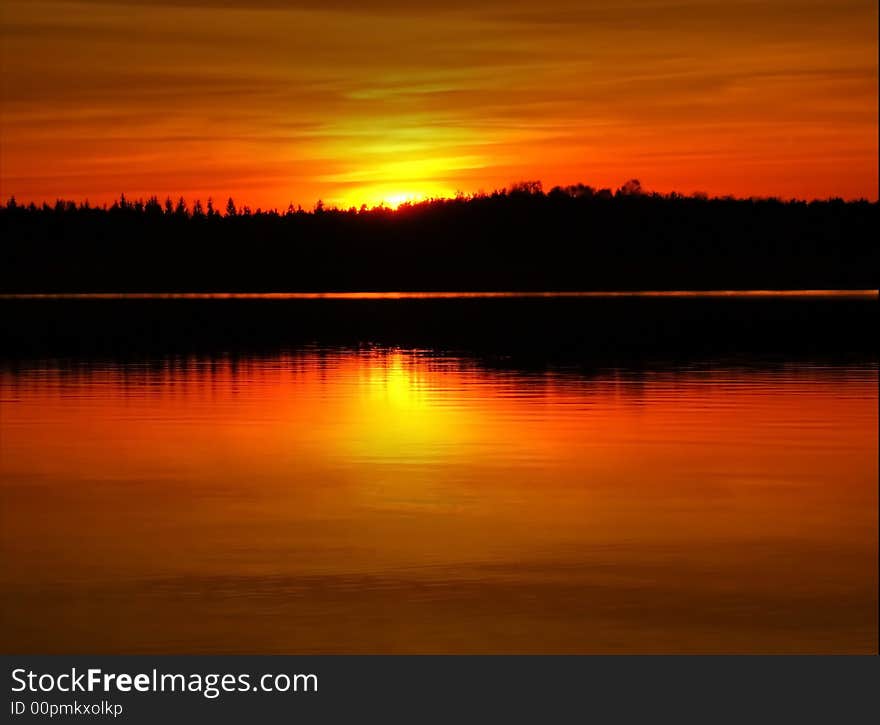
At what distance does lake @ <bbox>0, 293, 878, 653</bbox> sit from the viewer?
13.6 metres

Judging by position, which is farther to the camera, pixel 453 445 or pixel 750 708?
pixel 453 445

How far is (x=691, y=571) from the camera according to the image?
1542 cm

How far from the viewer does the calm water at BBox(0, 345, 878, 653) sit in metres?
13.6

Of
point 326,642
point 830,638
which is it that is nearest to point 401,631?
point 326,642

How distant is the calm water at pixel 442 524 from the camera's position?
13.6 meters

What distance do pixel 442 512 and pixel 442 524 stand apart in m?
0.72

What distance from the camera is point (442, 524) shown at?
17609 mm

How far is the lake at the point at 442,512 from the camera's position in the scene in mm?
13617

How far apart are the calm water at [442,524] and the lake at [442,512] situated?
4cm

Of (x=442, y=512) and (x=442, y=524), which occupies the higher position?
(x=442, y=512)

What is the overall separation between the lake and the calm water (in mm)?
43

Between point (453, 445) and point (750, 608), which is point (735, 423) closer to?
point (453, 445)

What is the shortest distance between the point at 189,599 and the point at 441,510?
15.0ft

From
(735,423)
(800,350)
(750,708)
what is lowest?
(750,708)
